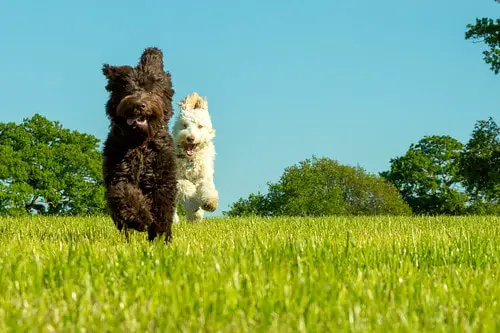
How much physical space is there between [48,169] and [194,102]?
98.6ft

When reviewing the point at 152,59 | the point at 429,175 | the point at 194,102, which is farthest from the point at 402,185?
the point at 152,59

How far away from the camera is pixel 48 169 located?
4275 centimetres

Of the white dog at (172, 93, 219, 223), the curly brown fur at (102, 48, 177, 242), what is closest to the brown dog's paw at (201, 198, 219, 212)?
the white dog at (172, 93, 219, 223)

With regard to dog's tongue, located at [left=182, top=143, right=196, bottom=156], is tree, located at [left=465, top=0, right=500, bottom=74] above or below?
above

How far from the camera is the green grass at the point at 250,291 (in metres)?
3.59

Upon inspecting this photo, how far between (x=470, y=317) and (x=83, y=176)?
41.0 metres

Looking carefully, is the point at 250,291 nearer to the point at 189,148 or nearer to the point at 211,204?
the point at 211,204

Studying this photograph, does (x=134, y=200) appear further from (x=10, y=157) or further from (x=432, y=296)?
(x=10, y=157)

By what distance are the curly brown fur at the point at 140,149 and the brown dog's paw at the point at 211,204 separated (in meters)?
5.15

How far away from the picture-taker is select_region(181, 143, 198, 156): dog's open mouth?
1412 centimetres

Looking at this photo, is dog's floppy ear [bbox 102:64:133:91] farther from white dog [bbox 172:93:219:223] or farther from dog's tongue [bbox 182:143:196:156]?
dog's tongue [bbox 182:143:196:156]

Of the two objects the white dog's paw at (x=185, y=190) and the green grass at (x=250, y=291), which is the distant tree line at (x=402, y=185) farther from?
the green grass at (x=250, y=291)

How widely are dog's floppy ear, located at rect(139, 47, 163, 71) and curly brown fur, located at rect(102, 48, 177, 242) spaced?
0.01 m

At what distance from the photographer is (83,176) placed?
141ft
